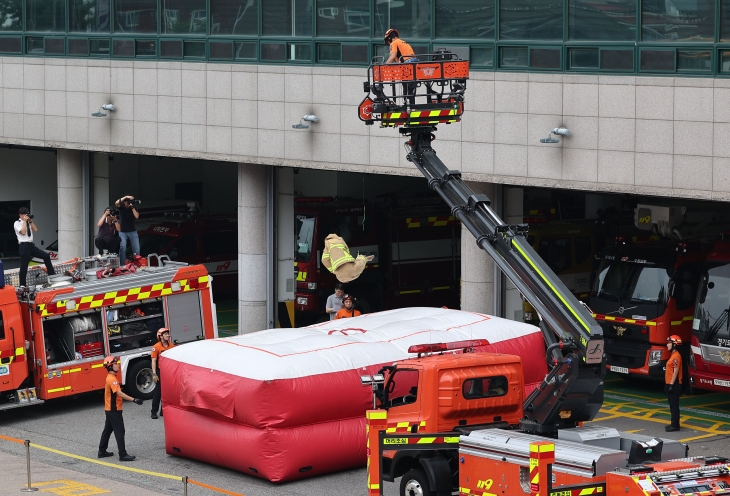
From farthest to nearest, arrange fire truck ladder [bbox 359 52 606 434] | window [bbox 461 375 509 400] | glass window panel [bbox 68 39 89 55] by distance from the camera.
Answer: glass window panel [bbox 68 39 89 55] < window [bbox 461 375 509 400] < fire truck ladder [bbox 359 52 606 434]

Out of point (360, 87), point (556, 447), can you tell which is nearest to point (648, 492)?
point (556, 447)

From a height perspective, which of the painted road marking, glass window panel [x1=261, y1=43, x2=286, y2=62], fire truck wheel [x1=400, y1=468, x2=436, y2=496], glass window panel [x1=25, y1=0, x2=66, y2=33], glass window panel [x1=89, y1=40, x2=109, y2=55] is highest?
glass window panel [x1=25, y1=0, x2=66, y2=33]

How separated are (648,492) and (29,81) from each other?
23823 mm

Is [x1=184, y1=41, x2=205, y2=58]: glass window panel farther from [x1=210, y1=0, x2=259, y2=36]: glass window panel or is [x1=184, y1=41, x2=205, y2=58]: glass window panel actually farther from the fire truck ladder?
the fire truck ladder

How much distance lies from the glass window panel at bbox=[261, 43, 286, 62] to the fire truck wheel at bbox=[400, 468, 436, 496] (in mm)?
13864

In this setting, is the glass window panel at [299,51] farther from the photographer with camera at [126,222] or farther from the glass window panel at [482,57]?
the photographer with camera at [126,222]

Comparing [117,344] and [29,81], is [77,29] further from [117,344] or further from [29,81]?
[117,344]

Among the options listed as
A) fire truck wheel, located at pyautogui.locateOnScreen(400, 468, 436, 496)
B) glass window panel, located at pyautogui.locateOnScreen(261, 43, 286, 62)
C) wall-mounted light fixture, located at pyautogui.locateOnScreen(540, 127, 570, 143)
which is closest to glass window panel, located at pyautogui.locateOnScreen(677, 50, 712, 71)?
wall-mounted light fixture, located at pyautogui.locateOnScreen(540, 127, 570, 143)

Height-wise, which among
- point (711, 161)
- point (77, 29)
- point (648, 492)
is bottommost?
point (648, 492)

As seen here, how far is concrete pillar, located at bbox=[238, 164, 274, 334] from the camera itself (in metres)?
28.5

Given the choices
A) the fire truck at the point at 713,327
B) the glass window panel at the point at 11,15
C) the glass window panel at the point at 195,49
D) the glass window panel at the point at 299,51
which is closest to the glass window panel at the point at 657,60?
the fire truck at the point at 713,327

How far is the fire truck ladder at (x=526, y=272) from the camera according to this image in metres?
14.6

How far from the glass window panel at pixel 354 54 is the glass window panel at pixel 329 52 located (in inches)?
7.0

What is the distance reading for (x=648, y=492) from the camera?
42.0 feet
